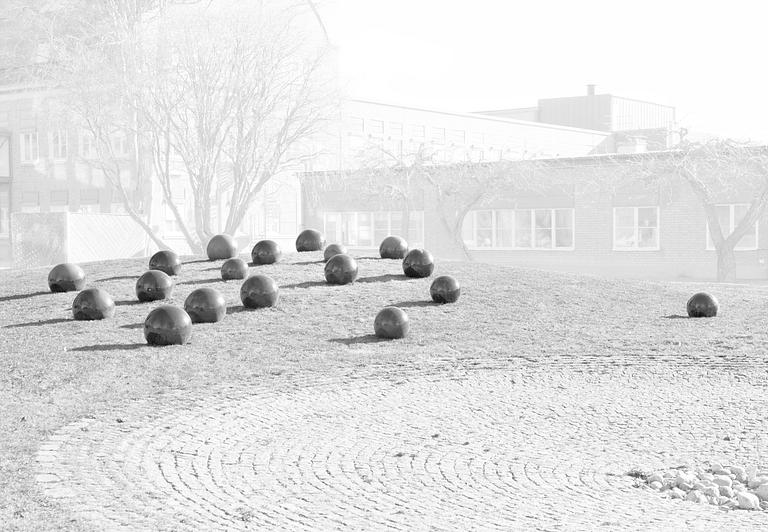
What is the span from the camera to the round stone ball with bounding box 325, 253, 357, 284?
55.9ft

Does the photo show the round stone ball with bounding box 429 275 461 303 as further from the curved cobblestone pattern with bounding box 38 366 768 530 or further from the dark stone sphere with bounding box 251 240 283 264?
the curved cobblestone pattern with bounding box 38 366 768 530

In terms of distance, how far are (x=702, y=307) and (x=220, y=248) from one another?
9268 millimetres

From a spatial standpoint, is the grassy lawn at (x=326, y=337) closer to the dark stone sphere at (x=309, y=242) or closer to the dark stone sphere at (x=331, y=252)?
the dark stone sphere at (x=331, y=252)

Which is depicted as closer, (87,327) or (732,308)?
(87,327)

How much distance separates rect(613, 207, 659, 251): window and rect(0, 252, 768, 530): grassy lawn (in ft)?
62.9

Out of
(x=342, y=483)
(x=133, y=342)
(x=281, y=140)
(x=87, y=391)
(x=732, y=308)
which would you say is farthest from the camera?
(x=281, y=140)

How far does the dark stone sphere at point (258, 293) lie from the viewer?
589 inches

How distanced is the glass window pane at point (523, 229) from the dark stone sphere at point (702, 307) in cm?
2651

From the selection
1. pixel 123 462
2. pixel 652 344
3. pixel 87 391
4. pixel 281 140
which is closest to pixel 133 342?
pixel 87 391

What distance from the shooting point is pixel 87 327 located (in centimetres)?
1377

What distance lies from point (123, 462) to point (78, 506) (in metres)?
1.16

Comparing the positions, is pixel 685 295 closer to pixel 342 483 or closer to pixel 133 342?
pixel 133 342

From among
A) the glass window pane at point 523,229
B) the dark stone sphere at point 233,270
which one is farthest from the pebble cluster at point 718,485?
the glass window pane at point 523,229

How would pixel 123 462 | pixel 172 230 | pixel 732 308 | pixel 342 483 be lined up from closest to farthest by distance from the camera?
pixel 342 483
pixel 123 462
pixel 732 308
pixel 172 230
